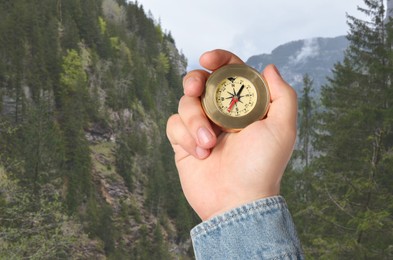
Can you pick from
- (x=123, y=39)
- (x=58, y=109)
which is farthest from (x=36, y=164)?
(x=123, y=39)

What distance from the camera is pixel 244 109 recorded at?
7.22ft

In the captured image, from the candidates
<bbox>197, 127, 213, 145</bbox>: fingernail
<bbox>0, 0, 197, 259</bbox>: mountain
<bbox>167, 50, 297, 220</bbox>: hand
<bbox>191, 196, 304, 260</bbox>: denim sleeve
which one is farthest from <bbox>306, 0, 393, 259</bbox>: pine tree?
<bbox>0, 0, 197, 259</bbox>: mountain

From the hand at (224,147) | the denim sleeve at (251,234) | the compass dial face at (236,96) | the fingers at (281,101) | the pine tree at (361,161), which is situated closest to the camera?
the denim sleeve at (251,234)

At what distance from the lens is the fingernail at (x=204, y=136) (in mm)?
1984

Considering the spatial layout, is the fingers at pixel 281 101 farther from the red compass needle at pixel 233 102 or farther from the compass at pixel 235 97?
the red compass needle at pixel 233 102

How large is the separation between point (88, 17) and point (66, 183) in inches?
1566

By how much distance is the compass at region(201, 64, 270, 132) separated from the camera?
7.09ft

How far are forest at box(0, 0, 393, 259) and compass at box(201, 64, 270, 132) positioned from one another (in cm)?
648

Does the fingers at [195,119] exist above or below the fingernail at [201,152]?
above

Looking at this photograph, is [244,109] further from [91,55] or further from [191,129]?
[91,55]

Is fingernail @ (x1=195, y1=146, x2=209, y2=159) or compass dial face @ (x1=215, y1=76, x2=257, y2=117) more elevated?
compass dial face @ (x1=215, y1=76, x2=257, y2=117)

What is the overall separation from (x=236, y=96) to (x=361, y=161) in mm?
10389

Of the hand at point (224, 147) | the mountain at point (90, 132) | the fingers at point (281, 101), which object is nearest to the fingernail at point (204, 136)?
the hand at point (224, 147)

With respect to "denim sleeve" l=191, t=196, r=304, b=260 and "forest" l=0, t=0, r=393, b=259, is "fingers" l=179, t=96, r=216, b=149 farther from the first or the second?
"forest" l=0, t=0, r=393, b=259
